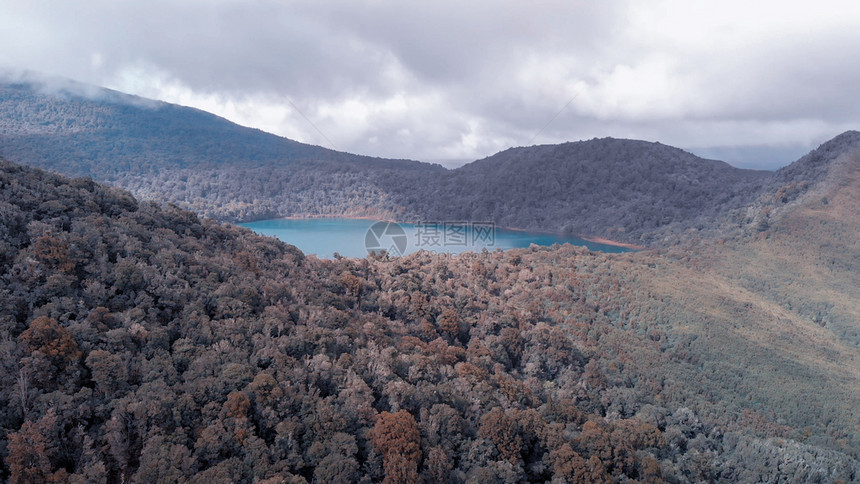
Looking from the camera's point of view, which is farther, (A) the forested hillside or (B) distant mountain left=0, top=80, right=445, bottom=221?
(B) distant mountain left=0, top=80, right=445, bottom=221

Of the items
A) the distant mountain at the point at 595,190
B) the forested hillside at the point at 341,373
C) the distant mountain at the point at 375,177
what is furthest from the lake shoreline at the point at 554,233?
the forested hillside at the point at 341,373

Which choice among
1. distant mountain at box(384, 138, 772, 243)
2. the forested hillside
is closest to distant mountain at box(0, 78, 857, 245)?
distant mountain at box(384, 138, 772, 243)

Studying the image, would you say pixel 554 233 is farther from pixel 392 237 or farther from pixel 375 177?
pixel 375 177

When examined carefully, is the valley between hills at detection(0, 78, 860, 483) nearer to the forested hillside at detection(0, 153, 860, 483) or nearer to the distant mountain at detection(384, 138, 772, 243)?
the forested hillside at detection(0, 153, 860, 483)

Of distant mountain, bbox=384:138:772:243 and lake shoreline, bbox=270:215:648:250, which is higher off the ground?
distant mountain, bbox=384:138:772:243

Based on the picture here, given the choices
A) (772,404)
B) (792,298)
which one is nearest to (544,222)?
(792,298)

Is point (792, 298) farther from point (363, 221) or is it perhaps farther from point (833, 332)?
point (363, 221)

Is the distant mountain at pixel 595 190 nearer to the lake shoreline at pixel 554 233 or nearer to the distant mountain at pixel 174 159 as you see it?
the lake shoreline at pixel 554 233
